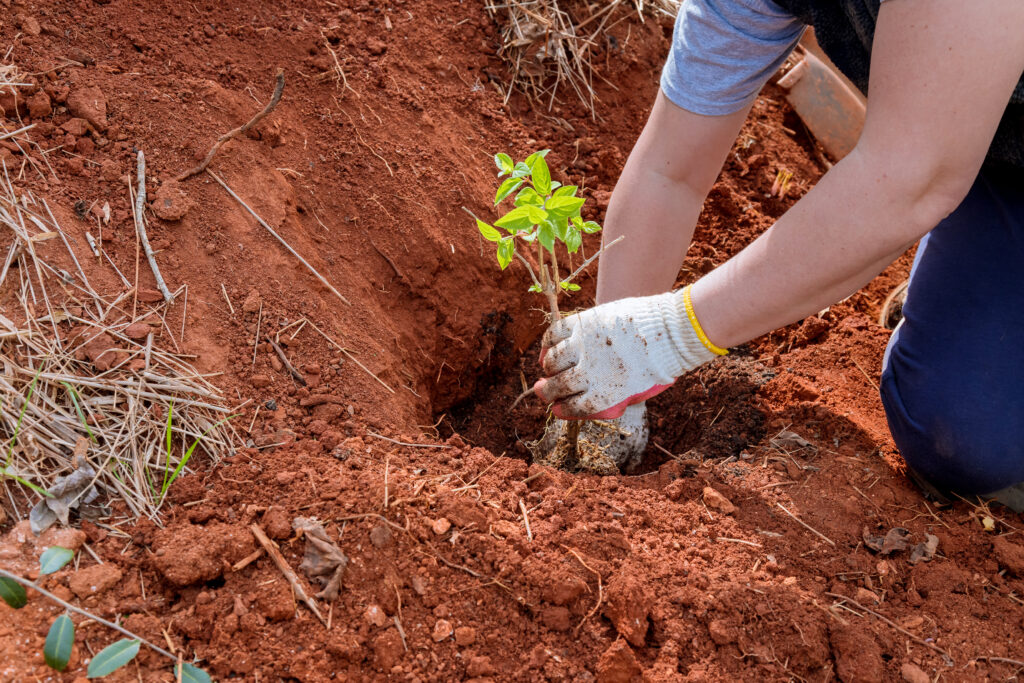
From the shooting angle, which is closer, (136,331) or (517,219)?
(517,219)

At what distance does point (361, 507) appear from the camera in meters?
1.45

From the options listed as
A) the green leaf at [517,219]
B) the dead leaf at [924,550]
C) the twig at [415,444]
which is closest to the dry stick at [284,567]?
the twig at [415,444]

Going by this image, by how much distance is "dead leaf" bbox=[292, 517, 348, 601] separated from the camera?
135cm

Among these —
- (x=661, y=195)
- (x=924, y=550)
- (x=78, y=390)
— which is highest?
(x=78, y=390)

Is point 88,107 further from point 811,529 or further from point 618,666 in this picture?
point 811,529

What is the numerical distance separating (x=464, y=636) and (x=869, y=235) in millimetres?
1014

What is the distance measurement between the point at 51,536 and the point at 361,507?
0.53 meters

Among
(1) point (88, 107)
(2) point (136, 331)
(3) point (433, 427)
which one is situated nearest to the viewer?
(2) point (136, 331)

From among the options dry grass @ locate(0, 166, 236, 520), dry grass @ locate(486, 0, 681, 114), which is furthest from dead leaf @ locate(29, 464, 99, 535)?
dry grass @ locate(486, 0, 681, 114)

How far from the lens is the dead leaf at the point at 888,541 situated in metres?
1.63

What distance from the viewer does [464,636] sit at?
1.36 metres

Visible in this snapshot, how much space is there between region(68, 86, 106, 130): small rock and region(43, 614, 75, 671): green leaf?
4.09ft

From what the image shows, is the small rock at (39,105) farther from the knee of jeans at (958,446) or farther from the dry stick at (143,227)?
the knee of jeans at (958,446)

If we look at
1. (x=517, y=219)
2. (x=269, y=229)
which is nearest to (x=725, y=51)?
(x=517, y=219)
